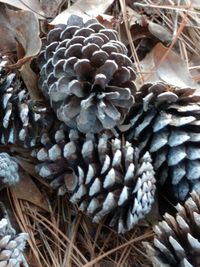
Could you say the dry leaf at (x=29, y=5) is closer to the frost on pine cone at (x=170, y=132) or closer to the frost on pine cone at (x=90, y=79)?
the frost on pine cone at (x=90, y=79)

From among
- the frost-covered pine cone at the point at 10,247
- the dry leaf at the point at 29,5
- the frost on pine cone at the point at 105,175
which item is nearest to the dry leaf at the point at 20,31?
the dry leaf at the point at 29,5

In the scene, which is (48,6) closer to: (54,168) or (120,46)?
(120,46)

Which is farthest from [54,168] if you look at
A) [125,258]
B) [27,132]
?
[125,258]

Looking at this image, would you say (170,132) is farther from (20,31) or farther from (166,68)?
(20,31)

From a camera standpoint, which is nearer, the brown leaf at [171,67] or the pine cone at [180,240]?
the pine cone at [180,240]

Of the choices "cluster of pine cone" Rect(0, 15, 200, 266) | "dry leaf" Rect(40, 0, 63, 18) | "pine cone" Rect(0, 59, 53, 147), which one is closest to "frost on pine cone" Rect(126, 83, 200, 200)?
"cluster of pine cone" Rect(0, 15, 200, 266)

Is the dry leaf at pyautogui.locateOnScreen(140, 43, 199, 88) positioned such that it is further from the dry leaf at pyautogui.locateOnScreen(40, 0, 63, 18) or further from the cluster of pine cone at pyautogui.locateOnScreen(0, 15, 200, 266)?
the dry leaf at pyautogui.locateOnScreen(40, 0, 63, 18)
